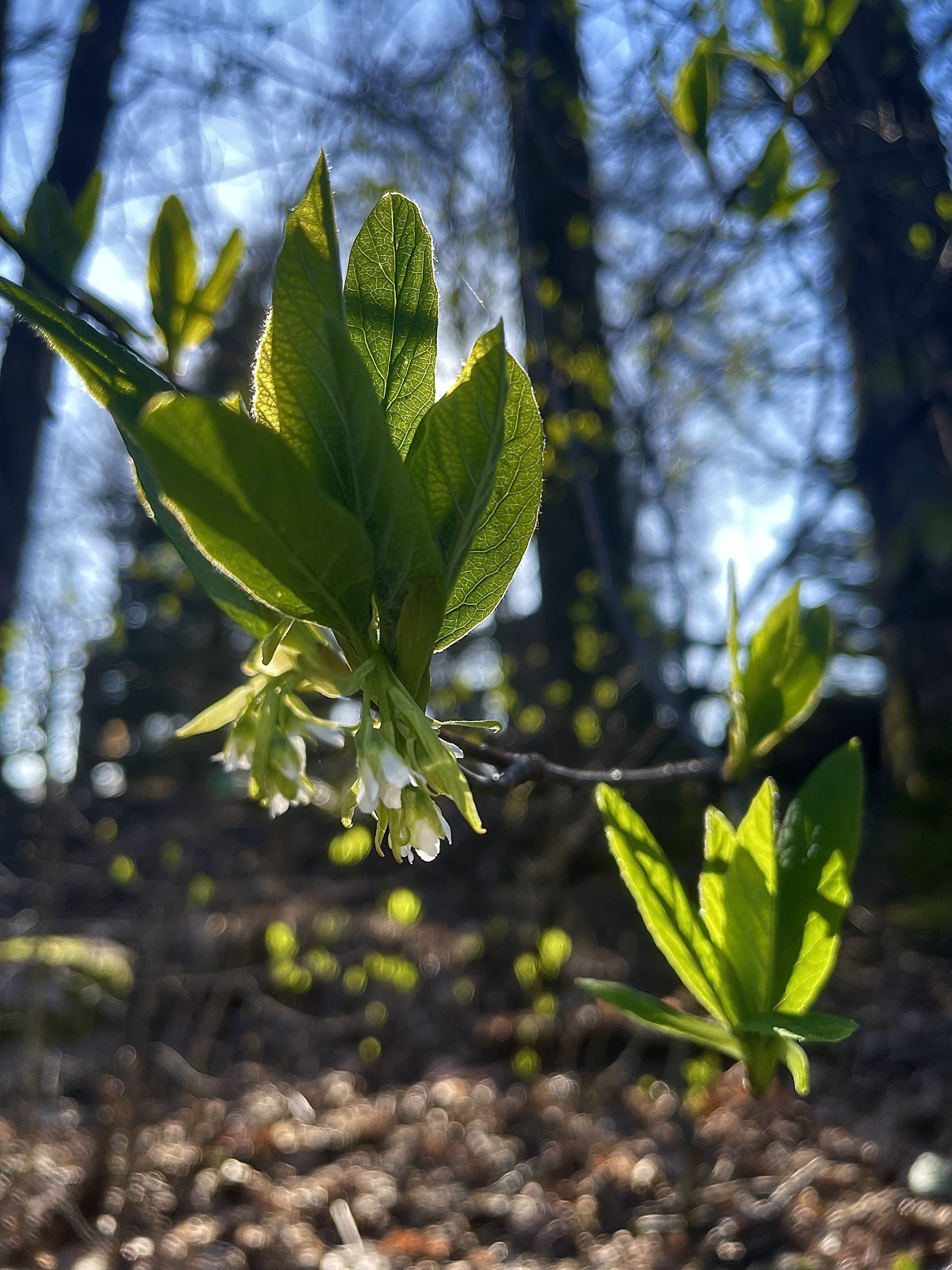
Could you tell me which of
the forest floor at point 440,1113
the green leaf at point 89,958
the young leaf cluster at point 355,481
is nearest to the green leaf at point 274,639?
the young leaf cluster at point 355,481

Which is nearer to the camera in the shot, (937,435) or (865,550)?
(937,435)

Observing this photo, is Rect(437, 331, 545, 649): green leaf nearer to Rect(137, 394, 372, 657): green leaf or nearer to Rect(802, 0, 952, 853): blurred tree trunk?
Rect(137, 394, 372, 657): green leaf

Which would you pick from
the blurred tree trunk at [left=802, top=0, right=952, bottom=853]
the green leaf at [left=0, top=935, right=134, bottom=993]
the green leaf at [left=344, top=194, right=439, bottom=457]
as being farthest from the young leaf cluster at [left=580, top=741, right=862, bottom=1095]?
the green leaf at [left=0, top=935, right=134, bottom=993]

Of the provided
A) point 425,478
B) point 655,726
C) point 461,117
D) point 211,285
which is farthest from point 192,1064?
point 461,117

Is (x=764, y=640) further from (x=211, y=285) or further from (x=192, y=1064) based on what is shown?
(x=192, y=1064)

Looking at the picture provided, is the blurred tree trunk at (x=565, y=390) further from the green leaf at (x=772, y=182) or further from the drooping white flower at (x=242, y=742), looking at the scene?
the drooping white flower at (x=242, y=742)

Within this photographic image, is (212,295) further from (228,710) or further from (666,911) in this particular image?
(666,911)
